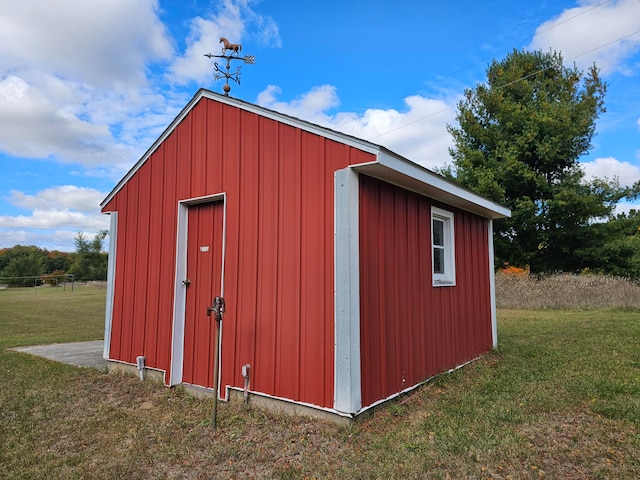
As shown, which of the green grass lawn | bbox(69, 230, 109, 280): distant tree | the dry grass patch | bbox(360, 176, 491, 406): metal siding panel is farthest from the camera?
bbox(69, 230, 109, 280): distant tree

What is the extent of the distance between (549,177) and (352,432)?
17.4 m

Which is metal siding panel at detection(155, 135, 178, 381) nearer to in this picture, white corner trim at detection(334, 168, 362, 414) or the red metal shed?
the red metal shed

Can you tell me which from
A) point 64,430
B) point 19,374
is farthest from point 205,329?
point 19,374

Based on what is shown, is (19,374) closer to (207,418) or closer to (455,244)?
(207,418)

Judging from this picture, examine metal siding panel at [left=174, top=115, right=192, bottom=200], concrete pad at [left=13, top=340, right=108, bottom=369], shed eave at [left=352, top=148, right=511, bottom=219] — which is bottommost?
concrete pad at [left=13, top=340, right=108, bottom=369]

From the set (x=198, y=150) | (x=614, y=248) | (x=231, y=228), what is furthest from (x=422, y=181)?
(x=614, y=248)

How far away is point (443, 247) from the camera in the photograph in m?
5.38

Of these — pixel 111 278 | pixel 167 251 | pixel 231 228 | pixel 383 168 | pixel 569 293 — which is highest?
pixel 383 168

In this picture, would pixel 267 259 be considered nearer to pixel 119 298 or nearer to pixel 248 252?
pixel 248 252

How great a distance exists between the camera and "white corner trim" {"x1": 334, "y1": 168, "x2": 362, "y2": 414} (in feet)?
11.1

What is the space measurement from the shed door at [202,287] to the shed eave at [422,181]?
1.97 metres

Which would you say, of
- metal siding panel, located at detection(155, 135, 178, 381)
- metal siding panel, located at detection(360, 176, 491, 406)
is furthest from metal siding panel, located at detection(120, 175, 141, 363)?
metal siding panel, located at detection(360, 176, 491, 406)

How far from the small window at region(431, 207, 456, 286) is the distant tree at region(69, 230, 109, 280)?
161 ft

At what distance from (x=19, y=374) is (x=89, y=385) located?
1400 mm
